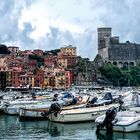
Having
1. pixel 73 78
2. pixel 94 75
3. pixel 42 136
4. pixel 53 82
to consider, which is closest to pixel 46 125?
pixel 42 136

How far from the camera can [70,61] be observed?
11669cm

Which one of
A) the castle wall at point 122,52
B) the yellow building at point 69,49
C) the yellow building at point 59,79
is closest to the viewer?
the yellow building at point 59,79

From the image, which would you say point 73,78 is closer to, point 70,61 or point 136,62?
point 70,61

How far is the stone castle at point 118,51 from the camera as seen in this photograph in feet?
448

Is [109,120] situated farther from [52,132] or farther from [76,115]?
[76,115]

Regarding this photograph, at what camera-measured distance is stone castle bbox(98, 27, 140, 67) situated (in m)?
136

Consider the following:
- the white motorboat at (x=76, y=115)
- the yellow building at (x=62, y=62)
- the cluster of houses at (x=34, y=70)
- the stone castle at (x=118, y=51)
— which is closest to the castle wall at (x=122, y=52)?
the stone castle at (x=118, y=51)

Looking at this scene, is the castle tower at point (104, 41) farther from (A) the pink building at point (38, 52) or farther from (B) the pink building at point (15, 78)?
(B) the pink building at point (15, 78)

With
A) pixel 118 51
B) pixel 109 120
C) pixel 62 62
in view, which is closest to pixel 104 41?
pixel 118 51

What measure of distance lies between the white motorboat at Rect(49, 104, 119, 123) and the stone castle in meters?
104

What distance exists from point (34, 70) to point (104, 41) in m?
46.5

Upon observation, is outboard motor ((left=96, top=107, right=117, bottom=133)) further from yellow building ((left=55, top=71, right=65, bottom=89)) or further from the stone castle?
the stone castle

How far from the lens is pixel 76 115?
100 ft

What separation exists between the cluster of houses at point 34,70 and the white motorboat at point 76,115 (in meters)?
54.7
